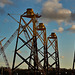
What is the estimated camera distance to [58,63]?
9731 centimetres

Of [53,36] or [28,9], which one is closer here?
[28,9]

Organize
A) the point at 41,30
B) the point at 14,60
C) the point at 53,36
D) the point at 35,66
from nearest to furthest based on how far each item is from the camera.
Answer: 1. the point at 14,60
2. the point at 35,66
3. the point at 41,30
4. the point at 53,36

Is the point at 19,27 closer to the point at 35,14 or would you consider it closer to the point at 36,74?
the point at 35,14

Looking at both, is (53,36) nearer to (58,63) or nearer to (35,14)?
(58,63)

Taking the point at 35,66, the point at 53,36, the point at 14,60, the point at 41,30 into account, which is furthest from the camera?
the point at 53,36

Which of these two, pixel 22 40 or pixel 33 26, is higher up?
pixel 33 26

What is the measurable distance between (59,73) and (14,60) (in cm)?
3141

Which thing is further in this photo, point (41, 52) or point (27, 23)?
point (41, 52)

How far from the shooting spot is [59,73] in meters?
90.4

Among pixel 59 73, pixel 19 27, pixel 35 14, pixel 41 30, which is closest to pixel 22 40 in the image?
pixel 19 27

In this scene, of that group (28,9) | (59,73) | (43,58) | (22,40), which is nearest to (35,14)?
(28,9)

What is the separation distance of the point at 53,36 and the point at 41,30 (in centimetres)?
1048

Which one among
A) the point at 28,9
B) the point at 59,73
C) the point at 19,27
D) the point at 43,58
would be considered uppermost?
the point at 28,9

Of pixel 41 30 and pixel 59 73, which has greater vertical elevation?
pixel 41 30
